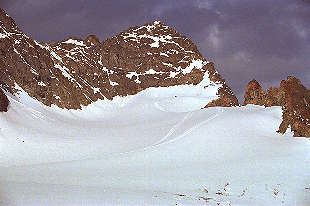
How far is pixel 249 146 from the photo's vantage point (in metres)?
26.2

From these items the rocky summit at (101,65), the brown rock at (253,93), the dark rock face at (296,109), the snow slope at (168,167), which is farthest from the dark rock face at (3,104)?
the brown rock at (253,93)

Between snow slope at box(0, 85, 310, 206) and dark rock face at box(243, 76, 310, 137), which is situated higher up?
dark rock face at box(243, 76, 310, 137)

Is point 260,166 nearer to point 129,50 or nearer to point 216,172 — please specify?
point 216,172

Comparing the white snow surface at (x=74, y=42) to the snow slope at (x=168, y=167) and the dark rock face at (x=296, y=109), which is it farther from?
the dark rock face at (x=296, y=109)

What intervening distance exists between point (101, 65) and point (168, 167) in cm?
9393

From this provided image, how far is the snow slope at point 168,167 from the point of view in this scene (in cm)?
1334

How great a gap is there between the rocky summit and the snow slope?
2626 centimetres

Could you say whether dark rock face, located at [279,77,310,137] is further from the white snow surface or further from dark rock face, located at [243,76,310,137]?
the white snow surface

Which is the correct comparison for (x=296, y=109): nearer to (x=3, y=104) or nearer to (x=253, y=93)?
(x=253, y=93)

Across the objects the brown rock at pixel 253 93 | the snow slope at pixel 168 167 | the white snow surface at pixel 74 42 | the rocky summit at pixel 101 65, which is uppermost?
the white snow surface at pixel 74 42

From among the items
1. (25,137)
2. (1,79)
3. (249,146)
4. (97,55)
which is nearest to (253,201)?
(249,146)

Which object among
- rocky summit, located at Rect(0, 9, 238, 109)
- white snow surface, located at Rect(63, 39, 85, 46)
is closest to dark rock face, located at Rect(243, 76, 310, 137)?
rocky summit, located at Rect(0, 9, 238, 109)

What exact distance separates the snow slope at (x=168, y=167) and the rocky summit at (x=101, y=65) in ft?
86.2

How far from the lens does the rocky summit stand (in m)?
67.3
